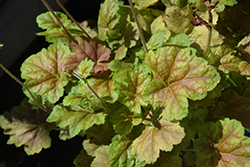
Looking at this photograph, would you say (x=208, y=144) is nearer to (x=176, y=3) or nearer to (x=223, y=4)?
(x=223, y=4)

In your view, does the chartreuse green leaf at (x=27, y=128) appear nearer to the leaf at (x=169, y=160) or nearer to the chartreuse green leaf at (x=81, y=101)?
the chartreuse green leaf at (x=81, y=101)

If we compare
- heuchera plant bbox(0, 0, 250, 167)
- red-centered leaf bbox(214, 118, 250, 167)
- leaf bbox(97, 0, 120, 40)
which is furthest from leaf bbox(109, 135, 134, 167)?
leaf bbox(97, 0, 120, 40)

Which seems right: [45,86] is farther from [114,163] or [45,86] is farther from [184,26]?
[184,26]

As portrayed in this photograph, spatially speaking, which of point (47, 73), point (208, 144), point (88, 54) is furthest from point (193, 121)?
point (47, 73)

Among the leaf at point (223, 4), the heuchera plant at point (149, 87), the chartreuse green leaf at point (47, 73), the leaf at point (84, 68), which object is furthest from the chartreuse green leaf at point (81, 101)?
the leaf at point (223, 4)

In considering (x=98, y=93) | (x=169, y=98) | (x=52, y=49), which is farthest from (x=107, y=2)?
(x=169, y=98)

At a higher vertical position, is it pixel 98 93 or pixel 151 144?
pixel 98 93

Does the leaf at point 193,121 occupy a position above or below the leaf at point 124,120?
below
